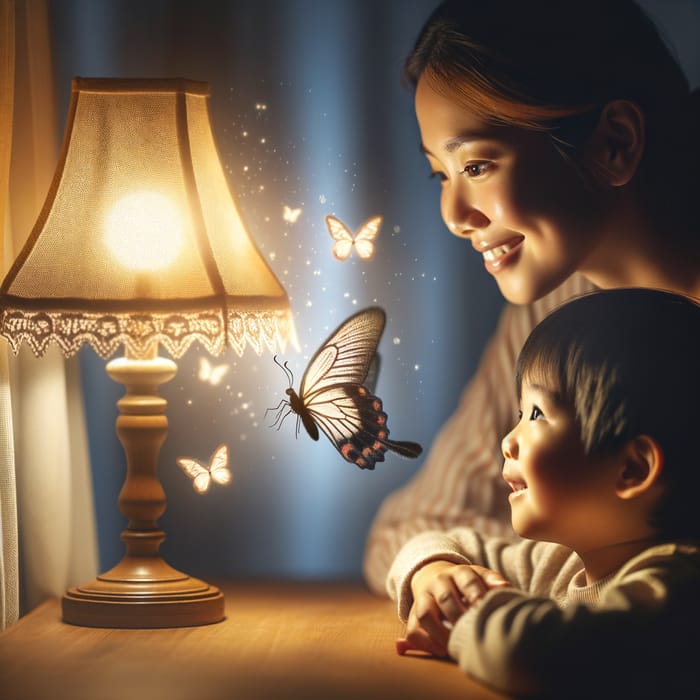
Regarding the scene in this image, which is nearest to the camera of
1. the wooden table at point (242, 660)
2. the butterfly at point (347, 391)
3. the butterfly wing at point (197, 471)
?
the wooden table at point (242, 660)

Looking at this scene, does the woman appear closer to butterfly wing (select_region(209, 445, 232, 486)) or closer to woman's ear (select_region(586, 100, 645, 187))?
woman's ear (select_region(586, 100, 645, 187))

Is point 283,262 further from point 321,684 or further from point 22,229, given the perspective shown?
point 321,684

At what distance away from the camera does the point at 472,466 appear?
163 centimetres

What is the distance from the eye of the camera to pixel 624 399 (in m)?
1.14

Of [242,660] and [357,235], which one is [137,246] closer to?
[357,235]

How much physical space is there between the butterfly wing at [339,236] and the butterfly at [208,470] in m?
0.30

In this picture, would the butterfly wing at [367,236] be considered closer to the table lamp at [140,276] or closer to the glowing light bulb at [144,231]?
the table lamp at [140,276]

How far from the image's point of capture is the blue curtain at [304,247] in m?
1.63

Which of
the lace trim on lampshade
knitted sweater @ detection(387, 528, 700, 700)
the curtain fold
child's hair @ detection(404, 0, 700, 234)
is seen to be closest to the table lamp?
the lace trim on lampshade

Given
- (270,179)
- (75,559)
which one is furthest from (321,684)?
(270,179)

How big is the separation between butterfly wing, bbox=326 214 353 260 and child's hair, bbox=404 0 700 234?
245mm

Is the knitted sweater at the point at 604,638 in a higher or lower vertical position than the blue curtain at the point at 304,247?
lower

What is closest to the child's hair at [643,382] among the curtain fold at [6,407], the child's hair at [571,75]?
the child's hair at [571,75]

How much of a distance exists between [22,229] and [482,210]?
0.61 m
